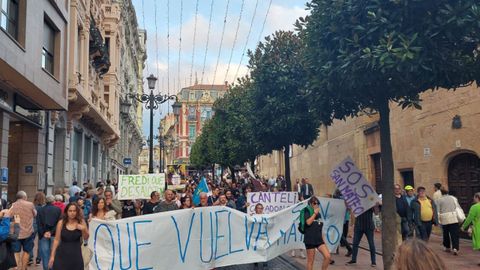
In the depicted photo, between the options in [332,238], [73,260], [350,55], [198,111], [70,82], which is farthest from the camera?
[198,111]

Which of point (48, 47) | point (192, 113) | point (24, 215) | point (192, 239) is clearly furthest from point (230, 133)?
point (192, 113)

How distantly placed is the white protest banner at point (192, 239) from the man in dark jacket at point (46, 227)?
8.50 ft

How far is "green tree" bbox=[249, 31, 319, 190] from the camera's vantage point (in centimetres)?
1741

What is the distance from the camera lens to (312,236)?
9.01 m

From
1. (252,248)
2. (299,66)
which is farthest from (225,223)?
(299,66)

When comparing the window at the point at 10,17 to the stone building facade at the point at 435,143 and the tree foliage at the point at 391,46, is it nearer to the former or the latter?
the tree foliage at the point at 391,46

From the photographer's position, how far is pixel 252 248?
30.8 ft

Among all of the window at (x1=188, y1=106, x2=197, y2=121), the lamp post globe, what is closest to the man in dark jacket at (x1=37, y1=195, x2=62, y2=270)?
the lamp post globe

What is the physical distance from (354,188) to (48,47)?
13127 millimetres

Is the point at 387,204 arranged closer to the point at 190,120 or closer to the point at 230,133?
the point at 230,133

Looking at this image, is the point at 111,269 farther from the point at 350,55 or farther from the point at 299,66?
the point at 299,66

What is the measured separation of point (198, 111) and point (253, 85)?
93.8m

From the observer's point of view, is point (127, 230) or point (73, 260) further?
point (127, 230)

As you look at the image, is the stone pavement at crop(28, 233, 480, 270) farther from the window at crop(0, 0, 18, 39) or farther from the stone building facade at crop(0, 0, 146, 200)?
the window at crop(0, 0, 18, 39)
